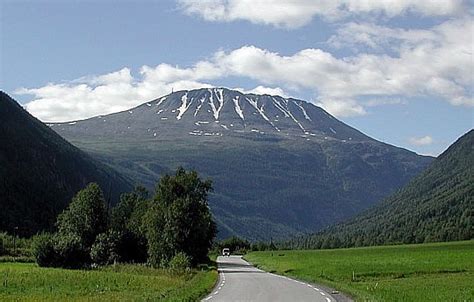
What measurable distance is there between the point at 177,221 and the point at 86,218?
19533mm

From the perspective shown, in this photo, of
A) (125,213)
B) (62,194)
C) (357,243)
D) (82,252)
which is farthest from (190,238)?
(357,243)

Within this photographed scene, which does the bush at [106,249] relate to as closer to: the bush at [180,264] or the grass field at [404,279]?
the bush at [180,264]

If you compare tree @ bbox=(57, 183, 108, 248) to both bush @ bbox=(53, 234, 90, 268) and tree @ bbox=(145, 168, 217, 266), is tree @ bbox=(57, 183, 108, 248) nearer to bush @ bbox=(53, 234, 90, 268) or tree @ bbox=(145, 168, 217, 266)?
bush @ bbox=(53, 234, 90, 268)

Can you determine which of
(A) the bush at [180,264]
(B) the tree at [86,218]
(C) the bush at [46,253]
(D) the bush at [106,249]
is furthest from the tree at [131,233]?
(A) the bush at [180,264]

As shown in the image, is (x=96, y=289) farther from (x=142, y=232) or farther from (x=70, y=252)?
(x=70, y=252)

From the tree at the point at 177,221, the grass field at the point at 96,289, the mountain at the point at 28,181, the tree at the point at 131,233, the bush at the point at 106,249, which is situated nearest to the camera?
the grass field at the point at 96,289

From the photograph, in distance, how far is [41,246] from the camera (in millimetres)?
79125

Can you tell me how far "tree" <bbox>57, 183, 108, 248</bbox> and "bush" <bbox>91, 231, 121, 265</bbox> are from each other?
4265 millimetres

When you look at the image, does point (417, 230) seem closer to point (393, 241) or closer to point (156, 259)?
point (393, 241)

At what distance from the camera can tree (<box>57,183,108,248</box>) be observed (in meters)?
87.3

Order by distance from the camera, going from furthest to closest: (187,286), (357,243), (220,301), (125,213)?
(357,243)
(125,213)
(187,286)
(220,301)

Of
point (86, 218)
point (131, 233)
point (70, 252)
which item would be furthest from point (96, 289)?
point (86, 218)

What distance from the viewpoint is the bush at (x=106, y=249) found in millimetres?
81375

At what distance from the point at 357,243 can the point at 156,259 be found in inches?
5080
